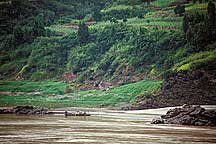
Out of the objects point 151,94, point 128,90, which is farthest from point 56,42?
point 151,94

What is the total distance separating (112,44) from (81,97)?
120ft

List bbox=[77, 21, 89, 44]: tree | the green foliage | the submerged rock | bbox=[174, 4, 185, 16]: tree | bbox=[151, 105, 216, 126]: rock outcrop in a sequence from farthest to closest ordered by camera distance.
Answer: bbox=[77, 21, 89, 44]: tree
bbox=[174, 4, 185, 16]: tree
the green foliage
the submerged rock
bbox=[151, 105, 216, 126]: rock outcrop

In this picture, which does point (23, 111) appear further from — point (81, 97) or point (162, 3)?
point (162, 3)

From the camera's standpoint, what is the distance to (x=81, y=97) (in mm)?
125938

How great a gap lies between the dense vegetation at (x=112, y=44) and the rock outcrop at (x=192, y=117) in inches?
1887

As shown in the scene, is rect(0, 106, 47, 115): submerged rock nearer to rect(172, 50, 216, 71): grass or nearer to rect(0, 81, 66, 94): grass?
rect(172, 50, 216, 71): grass

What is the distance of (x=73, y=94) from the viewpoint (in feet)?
429

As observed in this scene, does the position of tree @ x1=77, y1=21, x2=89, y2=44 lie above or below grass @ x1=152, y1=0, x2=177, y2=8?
below

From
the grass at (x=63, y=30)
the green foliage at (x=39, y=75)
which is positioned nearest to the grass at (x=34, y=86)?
the green foliage at (x=39, y=75)

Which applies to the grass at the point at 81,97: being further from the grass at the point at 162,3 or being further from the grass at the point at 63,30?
the grass at the point at 162,3

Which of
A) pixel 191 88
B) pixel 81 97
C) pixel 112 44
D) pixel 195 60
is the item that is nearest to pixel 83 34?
pixel 112 44

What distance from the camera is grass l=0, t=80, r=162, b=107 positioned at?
383 feet

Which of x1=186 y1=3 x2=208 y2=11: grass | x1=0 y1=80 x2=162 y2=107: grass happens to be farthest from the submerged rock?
x1=186 y1=3 x2=208 y2=11: grass

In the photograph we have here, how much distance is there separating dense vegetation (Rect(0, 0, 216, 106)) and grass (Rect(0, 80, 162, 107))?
2.53 metres
